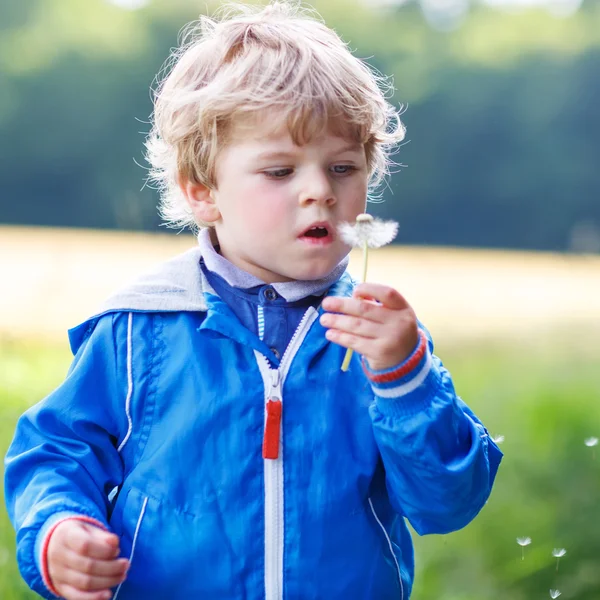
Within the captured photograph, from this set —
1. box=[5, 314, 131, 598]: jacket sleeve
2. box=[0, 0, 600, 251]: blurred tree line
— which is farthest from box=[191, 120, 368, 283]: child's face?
box=[0, 0, 600, 251]: blurred tree line

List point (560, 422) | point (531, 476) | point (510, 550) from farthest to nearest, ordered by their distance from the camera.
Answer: point (560, 422) < point (531, 476) < point (510, 550)

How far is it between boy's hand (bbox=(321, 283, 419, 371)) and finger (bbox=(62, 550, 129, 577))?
0.54 m

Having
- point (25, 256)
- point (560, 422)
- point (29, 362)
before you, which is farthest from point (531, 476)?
point (25, 256)

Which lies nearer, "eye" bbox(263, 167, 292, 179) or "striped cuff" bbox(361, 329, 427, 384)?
"striped cuff" bbox(361, 329, 427, 384)

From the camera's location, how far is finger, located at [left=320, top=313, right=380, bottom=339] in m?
1.64

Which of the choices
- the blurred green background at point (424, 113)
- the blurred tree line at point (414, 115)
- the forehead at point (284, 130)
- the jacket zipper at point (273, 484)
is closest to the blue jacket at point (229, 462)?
the jacket zipper at point (273, 484)

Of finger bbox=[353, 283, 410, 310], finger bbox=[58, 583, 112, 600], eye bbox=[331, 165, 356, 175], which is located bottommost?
finger bbox=[58, 583, 112, 600]

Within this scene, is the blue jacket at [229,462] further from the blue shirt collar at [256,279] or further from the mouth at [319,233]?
the mouth at [319,233]

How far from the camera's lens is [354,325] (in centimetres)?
164

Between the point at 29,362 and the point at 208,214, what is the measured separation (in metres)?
2.84

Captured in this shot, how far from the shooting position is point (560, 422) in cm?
368

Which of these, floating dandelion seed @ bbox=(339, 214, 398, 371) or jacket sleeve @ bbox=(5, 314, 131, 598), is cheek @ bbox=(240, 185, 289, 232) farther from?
jacket sleeve @ bbox=(5, 314, 131, 598)

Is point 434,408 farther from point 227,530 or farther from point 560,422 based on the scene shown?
point 560,422

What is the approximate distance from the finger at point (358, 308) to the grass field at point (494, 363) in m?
1.57
